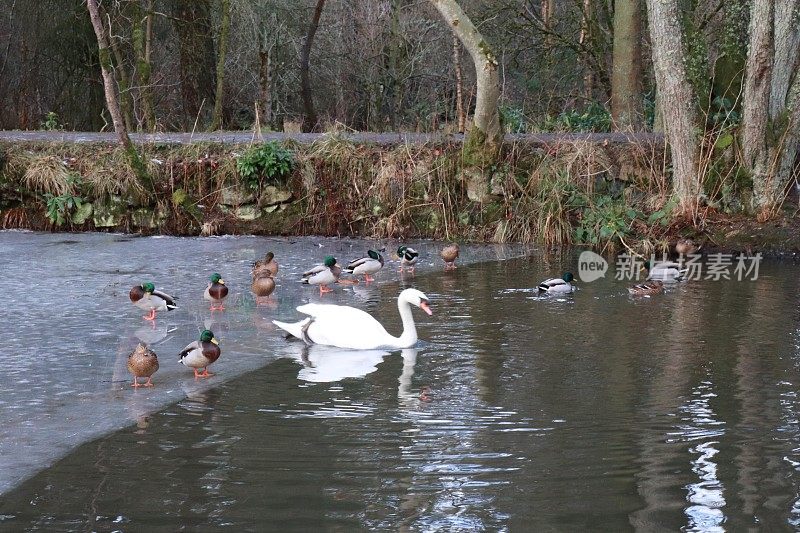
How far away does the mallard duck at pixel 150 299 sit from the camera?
1091cm

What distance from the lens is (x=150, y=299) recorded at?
10.9 metres

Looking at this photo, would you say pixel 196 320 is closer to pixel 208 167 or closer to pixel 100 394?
pixel 100 394

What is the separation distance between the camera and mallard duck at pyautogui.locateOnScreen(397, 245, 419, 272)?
582 inches

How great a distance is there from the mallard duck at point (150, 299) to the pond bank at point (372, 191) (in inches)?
270

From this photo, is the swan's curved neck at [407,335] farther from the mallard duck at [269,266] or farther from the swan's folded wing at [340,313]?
the mallard duck at [269,266]

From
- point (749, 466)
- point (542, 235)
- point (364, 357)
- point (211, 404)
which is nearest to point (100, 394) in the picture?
point (211, 404)

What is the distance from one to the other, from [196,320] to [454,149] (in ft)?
25.7

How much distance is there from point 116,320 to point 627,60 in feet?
41.9

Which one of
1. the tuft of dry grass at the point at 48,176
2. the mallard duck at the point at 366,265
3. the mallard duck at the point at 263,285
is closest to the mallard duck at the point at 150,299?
the mallard duck at the point at 263,285

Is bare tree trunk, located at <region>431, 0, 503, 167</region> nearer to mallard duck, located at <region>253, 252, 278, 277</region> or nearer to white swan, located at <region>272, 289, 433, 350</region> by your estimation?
mallard duck, located at <region>253, 252, 278, 277</region>

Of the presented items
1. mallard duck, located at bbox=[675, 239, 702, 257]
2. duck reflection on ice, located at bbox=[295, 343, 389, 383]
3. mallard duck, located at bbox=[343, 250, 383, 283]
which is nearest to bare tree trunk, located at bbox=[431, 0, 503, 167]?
mallard duck, located at bbox=[675, 239, 702, 257]

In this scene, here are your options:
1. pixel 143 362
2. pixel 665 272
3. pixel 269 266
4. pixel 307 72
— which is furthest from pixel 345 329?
pixel 307 72

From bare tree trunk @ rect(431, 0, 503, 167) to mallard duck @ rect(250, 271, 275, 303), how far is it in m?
6.04

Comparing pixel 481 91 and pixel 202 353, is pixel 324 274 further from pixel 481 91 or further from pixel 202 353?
pixel 481 91
